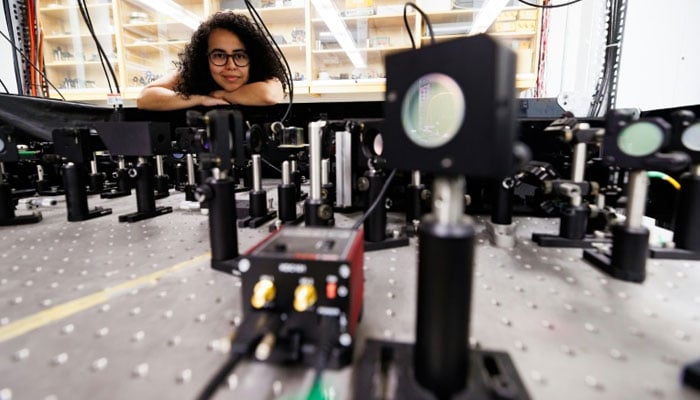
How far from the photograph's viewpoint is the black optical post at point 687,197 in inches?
35.7

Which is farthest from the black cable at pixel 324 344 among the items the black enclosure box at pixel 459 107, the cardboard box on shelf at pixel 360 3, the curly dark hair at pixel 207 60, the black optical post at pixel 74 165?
the cardboard box on shelf at pixel 360 3

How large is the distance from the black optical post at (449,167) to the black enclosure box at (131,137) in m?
1.26

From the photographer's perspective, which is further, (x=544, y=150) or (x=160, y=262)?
(x=544, y=150)

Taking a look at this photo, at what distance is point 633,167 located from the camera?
0.79 metres

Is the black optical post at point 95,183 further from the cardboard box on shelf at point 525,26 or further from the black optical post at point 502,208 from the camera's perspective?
the cardboard box on shelf at point 525,26

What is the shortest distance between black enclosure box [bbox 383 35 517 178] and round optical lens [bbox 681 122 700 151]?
88 cm

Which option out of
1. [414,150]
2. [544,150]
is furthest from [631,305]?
[544,150]

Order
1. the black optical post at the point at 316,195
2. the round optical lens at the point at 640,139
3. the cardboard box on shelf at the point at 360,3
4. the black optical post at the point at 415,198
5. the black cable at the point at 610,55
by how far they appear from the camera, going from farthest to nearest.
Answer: the cardboard box on shelf at the point at 360,3 < the black cable at the point at 610,55 < the black optical post at the point at 415,198 < the black optical post at the point at 316,195 < the round optical lens at the point at 640,139

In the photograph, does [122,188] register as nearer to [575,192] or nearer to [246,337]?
[246,337]

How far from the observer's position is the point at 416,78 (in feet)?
1.36

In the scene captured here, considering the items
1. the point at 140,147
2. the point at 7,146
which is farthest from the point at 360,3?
the point at 7,146

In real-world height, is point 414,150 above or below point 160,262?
above

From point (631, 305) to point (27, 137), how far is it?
8.47 feet

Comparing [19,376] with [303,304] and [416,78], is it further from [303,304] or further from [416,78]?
[416,78]
